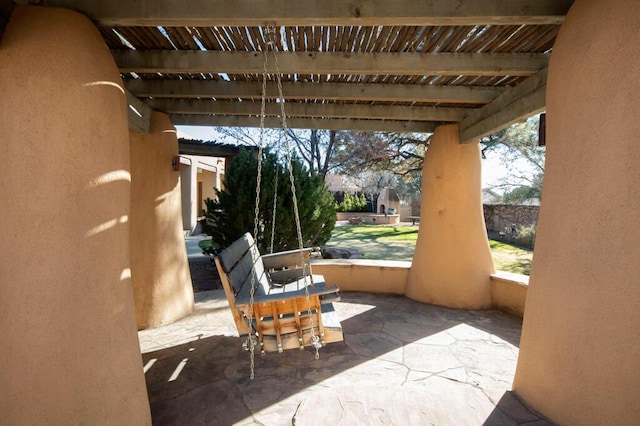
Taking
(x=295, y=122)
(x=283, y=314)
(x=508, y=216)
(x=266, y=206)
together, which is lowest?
(x=283, y=314)

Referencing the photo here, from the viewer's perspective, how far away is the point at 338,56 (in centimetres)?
293

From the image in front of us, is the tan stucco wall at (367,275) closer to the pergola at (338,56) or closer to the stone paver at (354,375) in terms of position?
the stone paver at (354,375)

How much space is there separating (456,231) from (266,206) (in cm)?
386

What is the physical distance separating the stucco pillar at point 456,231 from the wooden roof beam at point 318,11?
2812mm

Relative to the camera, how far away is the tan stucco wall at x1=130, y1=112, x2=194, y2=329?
419 cm

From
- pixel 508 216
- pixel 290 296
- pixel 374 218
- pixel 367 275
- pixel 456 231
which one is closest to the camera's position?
pixel 290 296

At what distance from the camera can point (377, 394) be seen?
264 cm

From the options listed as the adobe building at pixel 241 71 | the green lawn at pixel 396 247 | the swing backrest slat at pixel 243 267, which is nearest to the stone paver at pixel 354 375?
the adobe building at pixel 241 71

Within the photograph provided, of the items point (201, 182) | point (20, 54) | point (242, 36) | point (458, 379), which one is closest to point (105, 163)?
point (20, 54)

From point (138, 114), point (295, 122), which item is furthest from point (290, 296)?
point (138, 114)

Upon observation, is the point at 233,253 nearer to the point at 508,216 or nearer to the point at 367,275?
the point at 367,275

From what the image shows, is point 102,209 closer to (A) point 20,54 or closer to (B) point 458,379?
(A) point 20,54

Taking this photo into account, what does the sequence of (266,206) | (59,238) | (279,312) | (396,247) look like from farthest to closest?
1. (396,247)
2. (266,206)
3. (279,312)
4. (59,238)

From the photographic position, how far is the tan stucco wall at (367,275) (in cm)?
563
